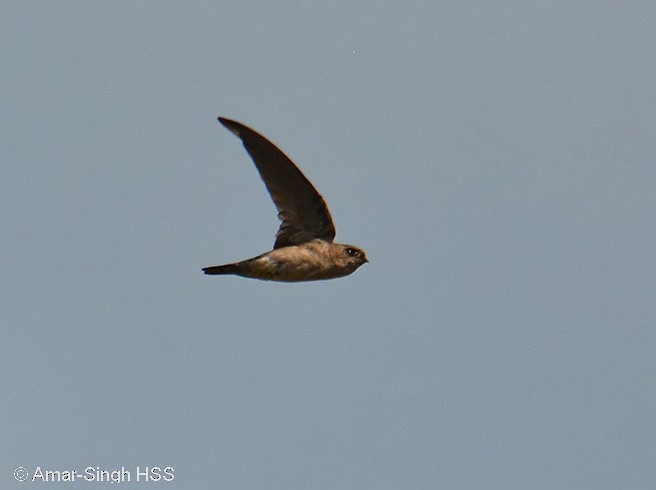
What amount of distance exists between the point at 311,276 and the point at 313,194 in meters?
1.10

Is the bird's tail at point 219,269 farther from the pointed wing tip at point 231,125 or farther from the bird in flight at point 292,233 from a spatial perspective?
the pointed wing tip at point 231,125

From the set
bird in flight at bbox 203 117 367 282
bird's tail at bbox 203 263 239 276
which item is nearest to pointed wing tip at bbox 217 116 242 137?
bird in flight at bbox 203 117 367 282

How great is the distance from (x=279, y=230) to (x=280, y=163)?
43.0 inches

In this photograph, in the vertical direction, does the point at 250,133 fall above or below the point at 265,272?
above

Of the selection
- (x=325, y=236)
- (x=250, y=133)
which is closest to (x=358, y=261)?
(x=325, y=236)

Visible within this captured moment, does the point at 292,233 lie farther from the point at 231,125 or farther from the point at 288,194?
the point at 231,125

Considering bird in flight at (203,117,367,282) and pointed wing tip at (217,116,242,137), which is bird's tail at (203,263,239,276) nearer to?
bird in flight at (203,117,367,282)

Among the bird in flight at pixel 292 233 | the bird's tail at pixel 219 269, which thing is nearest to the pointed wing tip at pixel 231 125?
the bird in flight at pixel 292 233

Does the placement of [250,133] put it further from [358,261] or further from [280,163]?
[358,261]

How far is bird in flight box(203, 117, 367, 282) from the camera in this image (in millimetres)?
27484

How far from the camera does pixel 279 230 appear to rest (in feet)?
92.4

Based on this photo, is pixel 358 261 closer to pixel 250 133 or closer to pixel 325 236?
pixel 325 236

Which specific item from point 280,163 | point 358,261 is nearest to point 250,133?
point 280,163

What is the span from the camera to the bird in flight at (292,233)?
1082 inches
